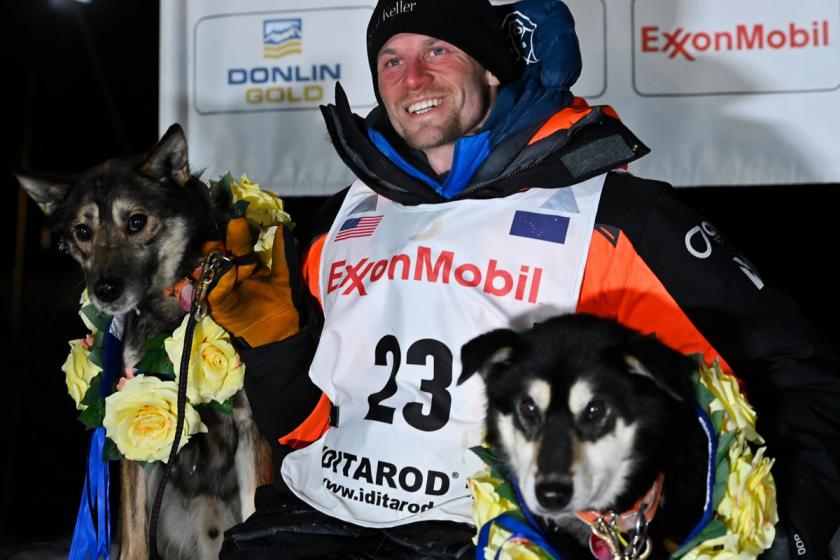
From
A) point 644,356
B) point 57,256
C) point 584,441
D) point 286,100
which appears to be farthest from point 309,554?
point 57,256

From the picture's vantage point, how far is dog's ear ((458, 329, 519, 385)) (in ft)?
5.34

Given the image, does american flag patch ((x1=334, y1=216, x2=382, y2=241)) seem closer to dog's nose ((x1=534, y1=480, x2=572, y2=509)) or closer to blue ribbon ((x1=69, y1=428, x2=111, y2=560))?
blue ribbon ((x1=69, y1=428, x2=111, y2=560))

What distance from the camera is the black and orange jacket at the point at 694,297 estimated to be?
1.83 m

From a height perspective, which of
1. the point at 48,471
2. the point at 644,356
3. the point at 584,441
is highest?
the point at 644,356

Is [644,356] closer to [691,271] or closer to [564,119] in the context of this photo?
[691,271]

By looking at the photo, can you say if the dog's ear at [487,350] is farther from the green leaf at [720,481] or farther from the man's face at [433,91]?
the man's face at [433,91]

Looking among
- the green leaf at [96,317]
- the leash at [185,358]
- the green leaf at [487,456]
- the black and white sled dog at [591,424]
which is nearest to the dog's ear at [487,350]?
the black and white sled dog at [591,424]

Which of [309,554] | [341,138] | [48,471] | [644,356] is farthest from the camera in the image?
[48,471]

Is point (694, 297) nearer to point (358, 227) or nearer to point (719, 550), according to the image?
point (719, 550)

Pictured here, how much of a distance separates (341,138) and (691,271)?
82 cm

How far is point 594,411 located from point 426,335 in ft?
1.61

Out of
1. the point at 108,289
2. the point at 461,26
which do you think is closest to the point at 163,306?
the point at 108,289

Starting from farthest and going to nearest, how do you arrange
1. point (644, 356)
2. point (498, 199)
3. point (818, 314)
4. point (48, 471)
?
point (48, 471) < point (818, 314) < point (498, 199) < point (644, 356)

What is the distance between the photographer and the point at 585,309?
1978mm
